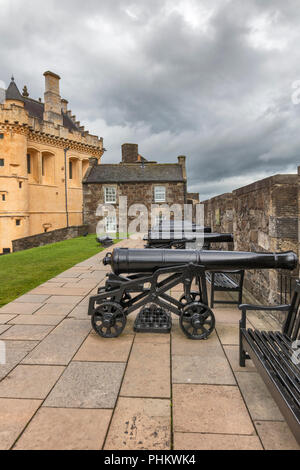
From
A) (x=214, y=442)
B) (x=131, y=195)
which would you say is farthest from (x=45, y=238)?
(x=214, y=442)

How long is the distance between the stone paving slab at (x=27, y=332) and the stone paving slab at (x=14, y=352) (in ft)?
0.42

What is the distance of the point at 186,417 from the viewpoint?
2104 millimetres

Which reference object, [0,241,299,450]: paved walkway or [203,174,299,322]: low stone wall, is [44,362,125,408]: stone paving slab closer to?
[0,241,299,450]: paved walkway

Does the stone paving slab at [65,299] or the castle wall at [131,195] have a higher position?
the castle wall at [131,195]

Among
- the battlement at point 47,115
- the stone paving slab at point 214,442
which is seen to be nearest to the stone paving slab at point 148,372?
the stone paving slab at point 214,442

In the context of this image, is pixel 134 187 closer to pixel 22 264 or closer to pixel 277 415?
pixel 22 264

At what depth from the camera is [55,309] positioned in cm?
471

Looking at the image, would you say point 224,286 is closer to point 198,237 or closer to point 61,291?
point 198,237

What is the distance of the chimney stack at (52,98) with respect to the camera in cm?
3083

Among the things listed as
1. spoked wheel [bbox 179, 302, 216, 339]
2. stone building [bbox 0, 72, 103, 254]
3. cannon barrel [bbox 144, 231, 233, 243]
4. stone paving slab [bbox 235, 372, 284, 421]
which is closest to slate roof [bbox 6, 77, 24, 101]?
stone building [bbox 0, 72, 103, 254]

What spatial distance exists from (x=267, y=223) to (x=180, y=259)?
168 centimetres

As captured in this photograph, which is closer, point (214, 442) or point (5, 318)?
point (214, 442)

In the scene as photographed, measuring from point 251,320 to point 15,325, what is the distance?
3.24m

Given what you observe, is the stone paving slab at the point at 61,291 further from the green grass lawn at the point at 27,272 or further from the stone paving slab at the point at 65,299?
the green grass lawn at the point at 27,272
